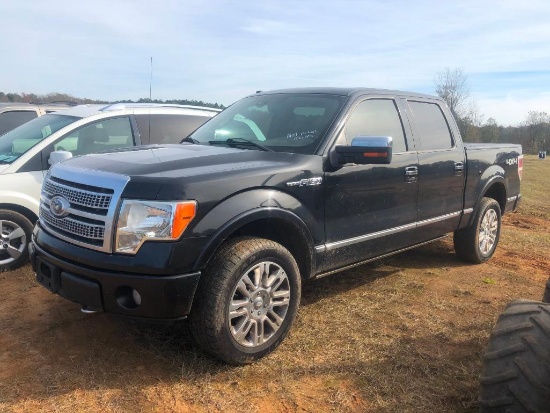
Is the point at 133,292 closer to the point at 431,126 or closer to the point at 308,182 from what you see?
the point at 308,182

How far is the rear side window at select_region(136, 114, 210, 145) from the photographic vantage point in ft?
20.5

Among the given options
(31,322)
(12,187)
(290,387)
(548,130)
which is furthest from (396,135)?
(548,130)

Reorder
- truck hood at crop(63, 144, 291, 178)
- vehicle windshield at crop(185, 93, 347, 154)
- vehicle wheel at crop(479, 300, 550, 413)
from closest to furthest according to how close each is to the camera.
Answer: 1. vehicle wheel at crop(479, 300, 550, 413)
2. truck hood at crop(63, 144, 291, 178)
3. vehicle windshield at crop(185, 93, 347, 154)

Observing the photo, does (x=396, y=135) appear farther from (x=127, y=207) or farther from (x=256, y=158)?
(x=127, y=207)

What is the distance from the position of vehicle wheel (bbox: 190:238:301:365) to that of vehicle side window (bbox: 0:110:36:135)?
7.10 m

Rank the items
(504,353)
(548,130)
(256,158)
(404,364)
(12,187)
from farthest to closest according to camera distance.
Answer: (548,130)
(12,187)
(256,158)
(404,364)
(504,353)

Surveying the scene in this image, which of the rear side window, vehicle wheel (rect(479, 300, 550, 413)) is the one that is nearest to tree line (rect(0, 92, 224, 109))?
the rear side window

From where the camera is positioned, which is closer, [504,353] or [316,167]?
[504,353]

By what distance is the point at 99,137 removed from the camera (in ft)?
19.4

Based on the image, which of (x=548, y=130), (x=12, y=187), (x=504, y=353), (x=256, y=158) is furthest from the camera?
(x=548, y=130)

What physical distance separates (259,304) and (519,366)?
1.65 metres

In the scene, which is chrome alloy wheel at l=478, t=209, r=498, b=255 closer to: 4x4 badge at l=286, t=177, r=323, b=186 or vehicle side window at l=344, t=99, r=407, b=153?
vehicle side window at l=344, t=99, r=407, b=153

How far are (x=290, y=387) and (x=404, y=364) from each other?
0.87 m

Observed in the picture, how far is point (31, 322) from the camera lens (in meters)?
4.05
